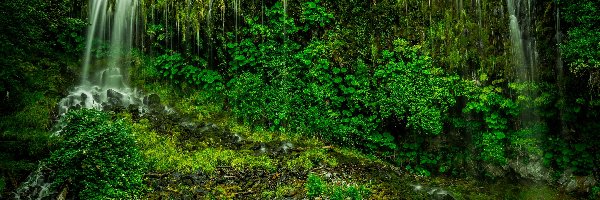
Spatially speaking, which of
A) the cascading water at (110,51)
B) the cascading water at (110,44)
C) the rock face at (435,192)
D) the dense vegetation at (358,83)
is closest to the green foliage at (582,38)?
the dense vegetation at (358,83)

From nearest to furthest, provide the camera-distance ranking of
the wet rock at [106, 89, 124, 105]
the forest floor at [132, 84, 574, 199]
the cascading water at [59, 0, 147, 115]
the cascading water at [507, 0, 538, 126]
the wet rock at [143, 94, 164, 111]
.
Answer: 1. the forest floor at [132, 84, 574, 199]
2. the cascading water at [507, 0, 538, 126]
3. the wet rock at [106, 89, 124, 105]
4. the wet rock at [143, 94, 164, 111]
5. the cascading water at [59, 0, 147, 115]

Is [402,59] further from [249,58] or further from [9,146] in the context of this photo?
[9,146]

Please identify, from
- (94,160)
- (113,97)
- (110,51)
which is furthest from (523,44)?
(110,51)

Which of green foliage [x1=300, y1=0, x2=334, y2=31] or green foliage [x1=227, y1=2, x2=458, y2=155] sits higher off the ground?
green foliage [x1=300, y1=0, x2=334, y2=31]

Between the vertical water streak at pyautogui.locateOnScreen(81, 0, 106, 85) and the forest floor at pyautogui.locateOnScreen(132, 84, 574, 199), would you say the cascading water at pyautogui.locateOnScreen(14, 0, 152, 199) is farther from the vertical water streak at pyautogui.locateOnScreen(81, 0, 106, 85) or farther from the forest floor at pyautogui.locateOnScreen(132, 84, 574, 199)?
the forest floor at pyautogui.locateOnScreen(132, 84, 574, 199)

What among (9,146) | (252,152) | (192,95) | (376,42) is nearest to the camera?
(9,146)

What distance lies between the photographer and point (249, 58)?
10.4m

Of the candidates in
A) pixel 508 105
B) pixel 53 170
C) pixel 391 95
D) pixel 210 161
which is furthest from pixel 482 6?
pixel 53 170

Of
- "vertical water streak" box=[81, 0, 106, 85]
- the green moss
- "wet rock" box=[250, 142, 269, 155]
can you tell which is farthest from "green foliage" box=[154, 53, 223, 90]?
the green moss

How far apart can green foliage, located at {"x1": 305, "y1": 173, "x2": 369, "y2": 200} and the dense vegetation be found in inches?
1.7

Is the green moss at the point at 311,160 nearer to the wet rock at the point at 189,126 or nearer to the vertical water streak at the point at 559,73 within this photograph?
the wet rock at the point at 189,126

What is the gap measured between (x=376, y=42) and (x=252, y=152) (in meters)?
3.91

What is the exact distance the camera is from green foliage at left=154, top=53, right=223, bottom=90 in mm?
10688

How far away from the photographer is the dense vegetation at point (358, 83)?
28.5ft
